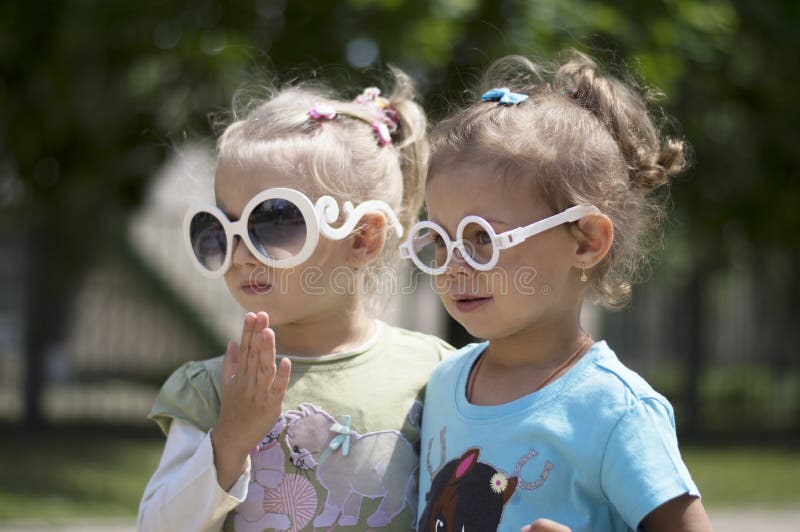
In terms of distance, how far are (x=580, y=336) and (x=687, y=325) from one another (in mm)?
10218

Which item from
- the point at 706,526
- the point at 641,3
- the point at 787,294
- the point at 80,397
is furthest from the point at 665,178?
the point at 787,294

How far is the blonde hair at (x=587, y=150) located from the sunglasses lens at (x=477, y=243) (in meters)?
0.13

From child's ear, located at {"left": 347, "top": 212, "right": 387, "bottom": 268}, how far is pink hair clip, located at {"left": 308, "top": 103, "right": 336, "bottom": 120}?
0.27 meters

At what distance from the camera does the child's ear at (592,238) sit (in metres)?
2.12

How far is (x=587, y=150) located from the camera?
2158 mm

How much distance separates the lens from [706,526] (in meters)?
1.90

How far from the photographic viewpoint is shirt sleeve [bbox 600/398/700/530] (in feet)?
6.19

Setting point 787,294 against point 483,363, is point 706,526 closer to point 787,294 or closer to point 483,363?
point 483,363

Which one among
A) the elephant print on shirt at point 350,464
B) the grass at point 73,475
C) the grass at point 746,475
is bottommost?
the grass at point 746,475

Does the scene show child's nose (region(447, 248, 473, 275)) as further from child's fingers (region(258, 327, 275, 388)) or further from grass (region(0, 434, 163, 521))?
grass (region(0, 434, 163, 521))

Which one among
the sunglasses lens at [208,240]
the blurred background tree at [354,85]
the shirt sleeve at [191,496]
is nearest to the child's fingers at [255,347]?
the shirt sleeve at [191,496]

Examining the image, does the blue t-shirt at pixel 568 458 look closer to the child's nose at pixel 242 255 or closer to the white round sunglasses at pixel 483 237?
the white round sunglasses at pixel 483 237

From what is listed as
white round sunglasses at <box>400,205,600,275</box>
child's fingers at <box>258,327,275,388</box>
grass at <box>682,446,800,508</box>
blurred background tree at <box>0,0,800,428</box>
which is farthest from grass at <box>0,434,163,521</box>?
white round sunglasses at <box>400,205,600,275</box>

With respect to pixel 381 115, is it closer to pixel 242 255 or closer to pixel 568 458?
pixel 242 255
